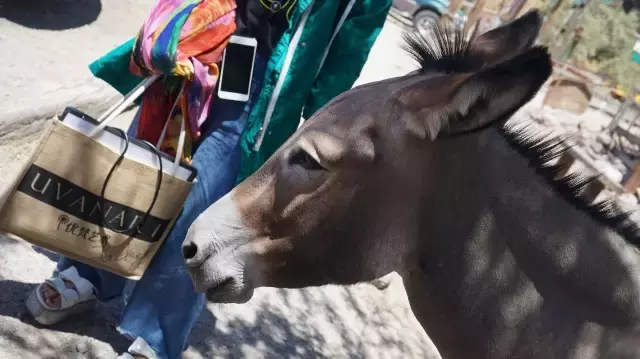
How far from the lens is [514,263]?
1782 millimetres

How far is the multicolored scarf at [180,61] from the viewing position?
2.19 m

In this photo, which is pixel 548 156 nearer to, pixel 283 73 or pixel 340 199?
pixel 340 199

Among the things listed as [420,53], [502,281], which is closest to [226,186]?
[420,53]

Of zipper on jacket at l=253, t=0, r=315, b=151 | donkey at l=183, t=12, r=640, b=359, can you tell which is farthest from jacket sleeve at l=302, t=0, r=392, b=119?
donkey at l=183, t=12, r=640, b=359

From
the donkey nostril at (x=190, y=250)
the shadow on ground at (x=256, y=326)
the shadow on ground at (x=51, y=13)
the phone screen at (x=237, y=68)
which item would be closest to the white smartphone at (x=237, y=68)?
the phone screen at (x=237, y=68)

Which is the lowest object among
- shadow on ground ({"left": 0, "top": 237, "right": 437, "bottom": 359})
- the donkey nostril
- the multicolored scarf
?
shadow on ground ({"left": 0, "top": 237, "right": 437, "bottom": 359})

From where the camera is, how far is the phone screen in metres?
2.41

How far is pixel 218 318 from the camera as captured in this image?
11.3 feet

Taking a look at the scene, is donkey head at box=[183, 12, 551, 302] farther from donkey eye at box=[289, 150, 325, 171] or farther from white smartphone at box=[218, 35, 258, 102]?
white smartphone at box=[218, 35, 258, 102]

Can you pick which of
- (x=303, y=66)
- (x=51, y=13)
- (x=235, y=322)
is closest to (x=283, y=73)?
(x=303, y=66)

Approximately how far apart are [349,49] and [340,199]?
3.16 feet

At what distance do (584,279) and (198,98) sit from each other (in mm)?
1630

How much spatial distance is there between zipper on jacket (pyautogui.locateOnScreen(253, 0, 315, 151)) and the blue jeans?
0.14 metres

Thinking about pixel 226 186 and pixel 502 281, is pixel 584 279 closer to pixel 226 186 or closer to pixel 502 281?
pixel 502 281
